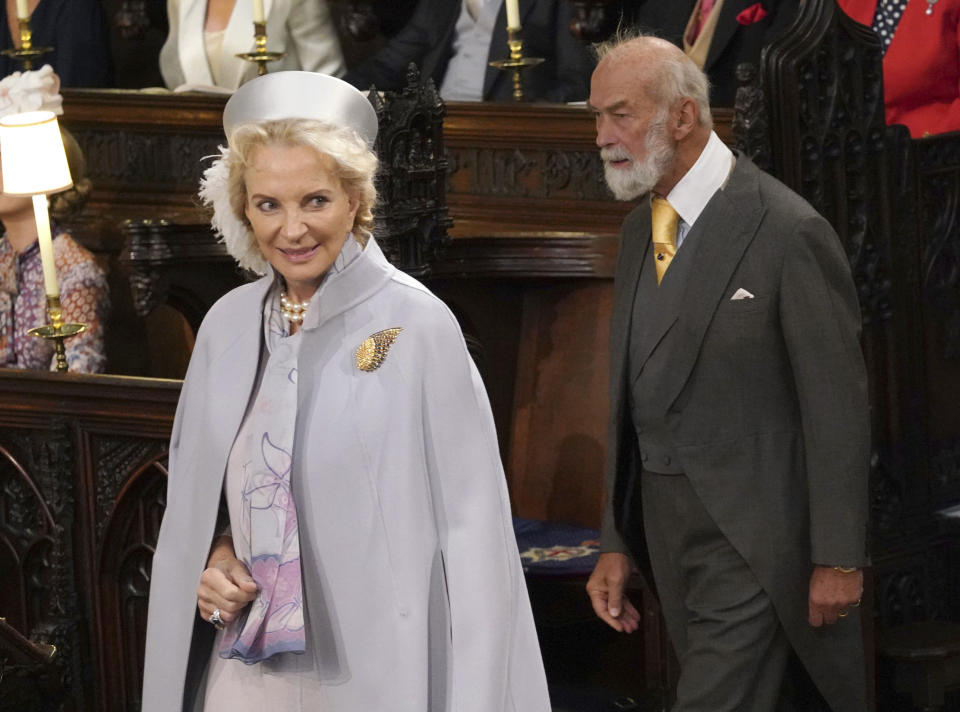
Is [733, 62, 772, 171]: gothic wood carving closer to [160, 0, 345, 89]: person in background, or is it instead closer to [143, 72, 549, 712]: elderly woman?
[143, 72, 549, 712]: elderly woman

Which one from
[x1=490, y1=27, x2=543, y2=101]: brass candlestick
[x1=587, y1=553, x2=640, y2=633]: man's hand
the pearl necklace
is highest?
[x1=490, y1=27, x2=543, y2=101]: brass candlestick

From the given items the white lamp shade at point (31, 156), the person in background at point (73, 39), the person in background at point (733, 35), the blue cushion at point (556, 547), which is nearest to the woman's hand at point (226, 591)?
the blue cushion at point (556, 547)

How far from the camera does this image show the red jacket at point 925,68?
17.9 ft

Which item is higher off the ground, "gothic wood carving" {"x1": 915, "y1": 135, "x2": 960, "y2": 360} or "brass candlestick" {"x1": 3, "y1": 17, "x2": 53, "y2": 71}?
"brass candlestick" {"x1": 3, "y1": 17, "x2": 53, "y2": 71}

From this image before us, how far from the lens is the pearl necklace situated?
282 centimetres

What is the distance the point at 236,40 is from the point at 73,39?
A: 2.84ft

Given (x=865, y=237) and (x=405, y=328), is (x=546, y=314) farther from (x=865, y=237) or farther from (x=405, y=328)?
(x=405, y=328)

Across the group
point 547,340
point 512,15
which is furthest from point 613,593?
point 512,15

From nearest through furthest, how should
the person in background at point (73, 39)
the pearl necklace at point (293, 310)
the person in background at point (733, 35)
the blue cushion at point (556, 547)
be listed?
the pearl necklace at point (293, 310)
the blue cushion at point (556, 547)
the person in background at point (733, 35)
the person in background at point (73, 39)

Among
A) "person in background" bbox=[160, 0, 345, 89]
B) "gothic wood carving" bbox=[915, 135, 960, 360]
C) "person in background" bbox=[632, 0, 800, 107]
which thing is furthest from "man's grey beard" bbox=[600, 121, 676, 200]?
"person in background" bbox=[160, 0, 345, 89]

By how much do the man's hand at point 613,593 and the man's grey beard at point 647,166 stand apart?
75 cm

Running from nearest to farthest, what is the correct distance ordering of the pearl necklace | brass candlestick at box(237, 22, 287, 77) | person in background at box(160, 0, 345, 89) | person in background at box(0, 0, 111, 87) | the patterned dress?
the pearl necklace, the patterned dress, brass candlestick at box(237, 22, 287, 77), person in background at box(160, 0, 345, 89), person in background at box(0, 0, 111, 87)

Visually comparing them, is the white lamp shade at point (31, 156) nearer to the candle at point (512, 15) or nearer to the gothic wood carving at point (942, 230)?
the candle at point (512, 15)

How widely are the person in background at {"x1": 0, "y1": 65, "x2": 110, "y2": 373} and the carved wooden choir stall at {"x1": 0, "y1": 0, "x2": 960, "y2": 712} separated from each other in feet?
0.80
